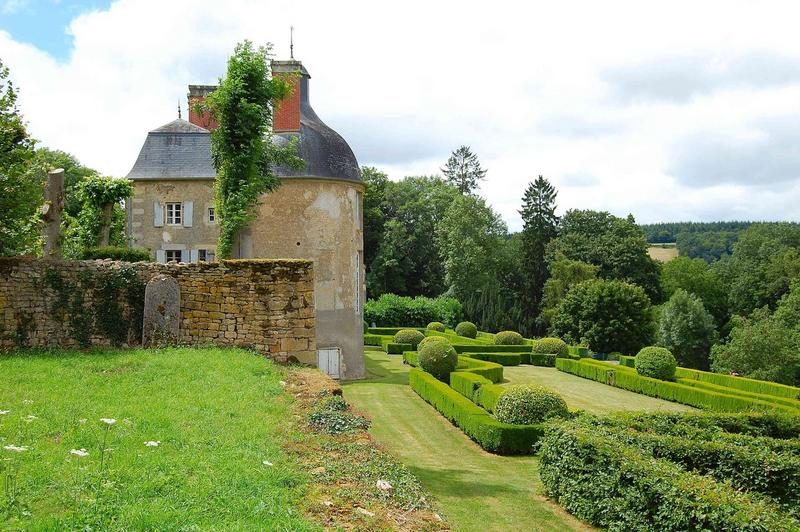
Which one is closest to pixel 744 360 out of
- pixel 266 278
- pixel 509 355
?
pixel 509 355

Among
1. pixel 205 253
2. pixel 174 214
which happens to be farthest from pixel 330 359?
pixel 174 214

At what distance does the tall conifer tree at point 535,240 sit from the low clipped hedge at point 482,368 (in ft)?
87.9

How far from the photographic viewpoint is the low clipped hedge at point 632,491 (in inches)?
376

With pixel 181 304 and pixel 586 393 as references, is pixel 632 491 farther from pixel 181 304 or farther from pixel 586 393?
pixel 586 393

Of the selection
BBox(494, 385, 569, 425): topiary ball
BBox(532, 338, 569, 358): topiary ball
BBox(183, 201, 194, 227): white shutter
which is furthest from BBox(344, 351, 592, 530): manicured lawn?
BBox(532, 338, 569, 358): topiary ball

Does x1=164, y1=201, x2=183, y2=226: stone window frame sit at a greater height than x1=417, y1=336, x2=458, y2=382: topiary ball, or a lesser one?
greater

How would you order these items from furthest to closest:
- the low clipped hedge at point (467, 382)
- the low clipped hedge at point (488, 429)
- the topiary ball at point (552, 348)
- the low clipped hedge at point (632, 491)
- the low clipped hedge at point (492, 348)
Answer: the topiary ball at point (552, 348), the low clipped hedge at point (492, 348), the low clipped hedge at point (467, 382), the low clipped hedge at point (488, 429), the low clipped hedge at point (632, 491)

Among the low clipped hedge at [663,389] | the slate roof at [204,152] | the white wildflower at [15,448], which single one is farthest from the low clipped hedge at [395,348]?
the white wildflower at [15,448]

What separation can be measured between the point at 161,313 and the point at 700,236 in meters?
125

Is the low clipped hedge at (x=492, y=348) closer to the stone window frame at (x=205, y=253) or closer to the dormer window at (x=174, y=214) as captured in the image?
the stone window frame at (x=205, y=253)

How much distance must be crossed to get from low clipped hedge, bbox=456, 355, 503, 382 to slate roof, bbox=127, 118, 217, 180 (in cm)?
1309

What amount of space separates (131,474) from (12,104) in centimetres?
1363

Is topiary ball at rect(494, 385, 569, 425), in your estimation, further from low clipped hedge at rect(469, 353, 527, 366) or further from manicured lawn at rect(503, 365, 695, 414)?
low clipped hedge at rect(469, 353, 527, 366)

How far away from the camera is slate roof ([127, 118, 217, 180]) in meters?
30.4
